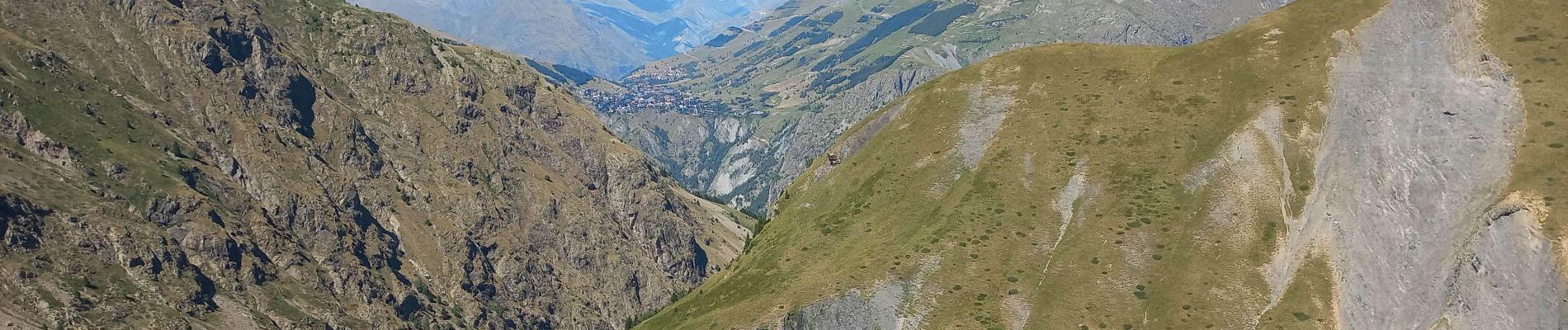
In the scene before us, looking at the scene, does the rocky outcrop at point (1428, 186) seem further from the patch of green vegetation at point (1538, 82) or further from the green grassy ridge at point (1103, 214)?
the green grassy ridge at point (1103, 214)

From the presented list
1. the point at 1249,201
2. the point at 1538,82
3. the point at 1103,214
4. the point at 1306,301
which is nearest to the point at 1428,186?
the point at 1249,201

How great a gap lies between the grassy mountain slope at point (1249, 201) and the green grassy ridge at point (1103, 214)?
1.37 feet

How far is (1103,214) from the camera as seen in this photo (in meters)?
163

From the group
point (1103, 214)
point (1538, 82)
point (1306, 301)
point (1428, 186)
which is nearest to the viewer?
point (1306, 301)

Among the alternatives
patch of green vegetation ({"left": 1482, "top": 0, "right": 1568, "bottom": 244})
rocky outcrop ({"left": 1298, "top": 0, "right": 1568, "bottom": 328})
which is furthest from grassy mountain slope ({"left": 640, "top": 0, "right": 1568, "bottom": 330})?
patch of green vegetation ({"left": 1482, "top": 0, "right": 1568, "bottom": 244})

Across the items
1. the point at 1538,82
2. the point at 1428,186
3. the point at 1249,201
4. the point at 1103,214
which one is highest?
the point at 1538,82

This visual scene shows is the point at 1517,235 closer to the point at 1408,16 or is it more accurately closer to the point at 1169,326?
the point at 1169,326

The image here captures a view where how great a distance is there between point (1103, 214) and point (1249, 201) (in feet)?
74.5

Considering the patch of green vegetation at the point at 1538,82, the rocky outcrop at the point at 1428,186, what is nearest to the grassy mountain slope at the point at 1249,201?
the rocky outcrop at the point at 1428,186

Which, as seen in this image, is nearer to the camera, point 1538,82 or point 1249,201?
point 1538,82

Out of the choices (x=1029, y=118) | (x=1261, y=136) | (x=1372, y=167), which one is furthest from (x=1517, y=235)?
(x=1029, y=118)

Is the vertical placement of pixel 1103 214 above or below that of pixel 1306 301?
above

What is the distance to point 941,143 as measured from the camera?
19938cm

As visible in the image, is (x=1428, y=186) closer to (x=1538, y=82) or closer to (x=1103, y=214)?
(x=1538, y=82)
